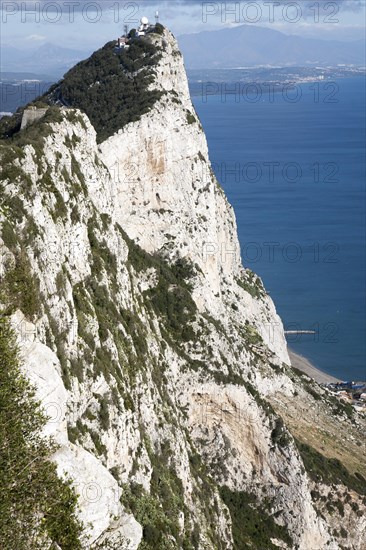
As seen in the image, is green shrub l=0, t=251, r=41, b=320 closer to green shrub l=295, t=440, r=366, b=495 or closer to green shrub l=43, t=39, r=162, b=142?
green shrub l=43, t=39, r=162, b=142

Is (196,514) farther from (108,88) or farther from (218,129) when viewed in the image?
(218,129)

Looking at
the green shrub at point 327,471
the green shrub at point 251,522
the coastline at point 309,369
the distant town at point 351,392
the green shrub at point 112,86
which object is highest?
the green shrub at point 112,86

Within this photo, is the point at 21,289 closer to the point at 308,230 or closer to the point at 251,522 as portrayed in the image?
the point at 251,522

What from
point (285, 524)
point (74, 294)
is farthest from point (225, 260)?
point (74, 294)

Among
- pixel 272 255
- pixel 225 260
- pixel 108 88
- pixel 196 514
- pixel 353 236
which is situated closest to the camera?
pixel 196 514

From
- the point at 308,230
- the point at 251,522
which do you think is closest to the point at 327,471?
the point at 251,522

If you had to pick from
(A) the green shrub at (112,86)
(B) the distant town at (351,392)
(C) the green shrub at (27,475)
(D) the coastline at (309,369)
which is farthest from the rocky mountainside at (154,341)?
(D) the coastline at (309,369)

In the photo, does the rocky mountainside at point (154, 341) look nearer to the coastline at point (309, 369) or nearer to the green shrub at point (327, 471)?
the green shrub at point (327, 471)
